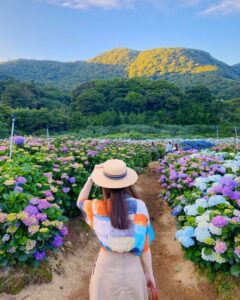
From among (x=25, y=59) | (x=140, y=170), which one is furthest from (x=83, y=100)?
(x=25, y=59)

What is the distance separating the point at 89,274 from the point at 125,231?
2.66 m

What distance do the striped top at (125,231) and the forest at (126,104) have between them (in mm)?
33071

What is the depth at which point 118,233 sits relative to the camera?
2002 mm

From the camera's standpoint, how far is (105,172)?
2.02 meters

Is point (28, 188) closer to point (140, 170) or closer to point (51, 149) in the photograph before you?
point (51, 149)

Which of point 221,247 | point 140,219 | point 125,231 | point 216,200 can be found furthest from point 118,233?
point 216,200

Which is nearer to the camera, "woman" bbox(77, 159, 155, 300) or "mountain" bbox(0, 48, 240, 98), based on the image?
"woman" bbox(77, 159, 155, 300)

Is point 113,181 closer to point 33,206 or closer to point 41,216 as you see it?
point 41,216

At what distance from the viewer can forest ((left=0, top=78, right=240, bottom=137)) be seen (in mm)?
39594

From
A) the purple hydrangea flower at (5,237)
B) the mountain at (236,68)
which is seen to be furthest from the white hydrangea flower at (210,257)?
the mountain at (236,68)

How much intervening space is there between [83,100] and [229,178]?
4090 cm

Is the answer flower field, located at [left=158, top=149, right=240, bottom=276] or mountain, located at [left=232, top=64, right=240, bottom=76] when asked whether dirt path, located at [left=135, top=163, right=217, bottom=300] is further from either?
mountain, located at [left=232, top=64, right=240, bottom=76]

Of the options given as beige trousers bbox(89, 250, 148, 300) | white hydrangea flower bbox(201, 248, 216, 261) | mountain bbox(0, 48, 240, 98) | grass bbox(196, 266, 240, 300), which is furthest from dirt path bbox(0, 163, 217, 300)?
mountain bbox(0, 48, 240, 98)

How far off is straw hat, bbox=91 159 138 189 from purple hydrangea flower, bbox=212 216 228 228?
1.83 m
